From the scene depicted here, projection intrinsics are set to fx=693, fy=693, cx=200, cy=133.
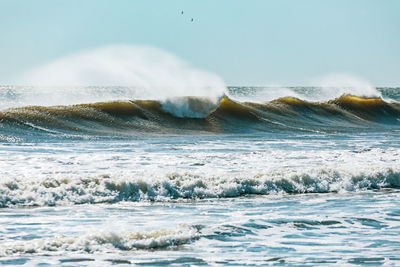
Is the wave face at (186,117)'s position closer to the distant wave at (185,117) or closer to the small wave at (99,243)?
the distant wave at (185,117)

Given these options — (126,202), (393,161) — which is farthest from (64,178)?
(393,161)

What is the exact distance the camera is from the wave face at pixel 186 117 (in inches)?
815

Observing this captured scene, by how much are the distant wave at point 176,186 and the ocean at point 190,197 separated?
0.8 inches

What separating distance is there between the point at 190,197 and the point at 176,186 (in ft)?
1.35

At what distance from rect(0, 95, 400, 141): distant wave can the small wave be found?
1061 cm

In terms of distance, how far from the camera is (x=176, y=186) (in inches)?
433

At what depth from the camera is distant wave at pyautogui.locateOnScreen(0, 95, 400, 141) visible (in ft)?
67.9

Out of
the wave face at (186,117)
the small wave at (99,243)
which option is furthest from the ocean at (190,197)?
the wave face at (186,117)

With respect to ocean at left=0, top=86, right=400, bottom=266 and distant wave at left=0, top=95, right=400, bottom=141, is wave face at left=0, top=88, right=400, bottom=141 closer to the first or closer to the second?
distant wave at left=0, top=95, right=400, bottom=141

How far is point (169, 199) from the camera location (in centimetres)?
1044

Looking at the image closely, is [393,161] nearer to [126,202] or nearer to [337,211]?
[337,211]

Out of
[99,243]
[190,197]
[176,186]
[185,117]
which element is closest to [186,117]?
[185,117]

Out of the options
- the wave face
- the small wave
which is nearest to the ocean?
the small wave

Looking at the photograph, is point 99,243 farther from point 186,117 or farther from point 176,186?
point 186,117
